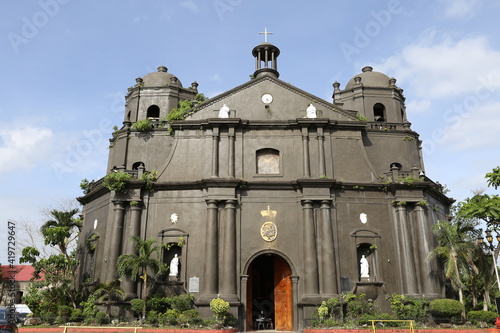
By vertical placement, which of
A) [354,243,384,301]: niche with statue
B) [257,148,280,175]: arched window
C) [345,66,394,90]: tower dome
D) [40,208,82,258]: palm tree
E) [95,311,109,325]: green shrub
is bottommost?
[95,311,109,325]: green shrub

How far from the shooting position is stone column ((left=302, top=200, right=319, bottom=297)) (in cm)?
1942

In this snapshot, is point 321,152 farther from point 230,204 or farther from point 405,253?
point 405,253

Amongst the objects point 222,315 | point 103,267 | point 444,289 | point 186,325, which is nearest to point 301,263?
point 222,315

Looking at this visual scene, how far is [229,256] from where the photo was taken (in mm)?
19828

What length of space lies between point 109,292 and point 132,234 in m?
3.06

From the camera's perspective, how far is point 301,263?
794 inches

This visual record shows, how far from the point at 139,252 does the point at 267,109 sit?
34.1ft

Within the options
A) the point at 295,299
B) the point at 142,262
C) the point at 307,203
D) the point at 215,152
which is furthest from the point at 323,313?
the point at 215,152

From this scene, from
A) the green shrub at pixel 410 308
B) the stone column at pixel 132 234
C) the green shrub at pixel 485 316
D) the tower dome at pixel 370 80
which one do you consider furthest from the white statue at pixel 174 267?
the tower dome at pixel 370 80

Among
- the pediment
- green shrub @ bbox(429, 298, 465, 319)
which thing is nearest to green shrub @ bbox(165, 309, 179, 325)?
the pediment

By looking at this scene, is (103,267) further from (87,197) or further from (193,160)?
(193,160)

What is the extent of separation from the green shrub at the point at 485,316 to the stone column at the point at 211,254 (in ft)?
38.9

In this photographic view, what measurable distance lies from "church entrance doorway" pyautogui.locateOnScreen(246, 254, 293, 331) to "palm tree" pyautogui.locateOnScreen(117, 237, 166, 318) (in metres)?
4.78

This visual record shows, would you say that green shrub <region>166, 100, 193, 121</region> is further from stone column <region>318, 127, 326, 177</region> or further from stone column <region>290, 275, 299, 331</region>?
stone column <region>290, 275, 299, 331</region>
